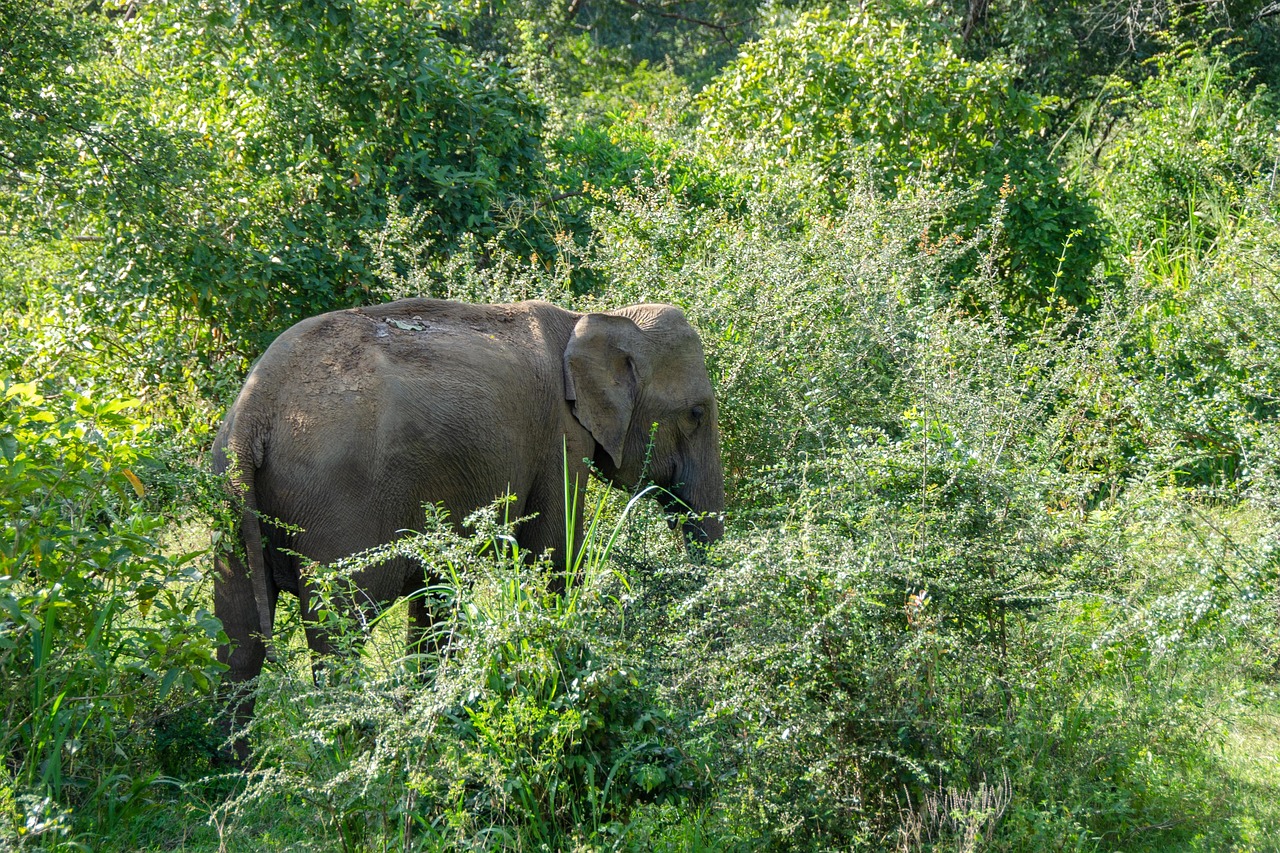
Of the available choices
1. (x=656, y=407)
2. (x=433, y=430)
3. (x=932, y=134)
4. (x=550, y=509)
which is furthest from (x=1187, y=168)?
(x=433, y=430)

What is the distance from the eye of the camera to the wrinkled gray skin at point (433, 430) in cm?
576

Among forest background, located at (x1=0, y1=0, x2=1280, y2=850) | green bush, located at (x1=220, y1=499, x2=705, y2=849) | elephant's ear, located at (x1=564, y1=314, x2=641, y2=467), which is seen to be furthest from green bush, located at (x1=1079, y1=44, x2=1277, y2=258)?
green bush, located at (x1=220, y1=499, x2=705, y2=849)

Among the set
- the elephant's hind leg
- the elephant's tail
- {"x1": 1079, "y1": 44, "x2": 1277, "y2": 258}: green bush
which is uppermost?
{"x1": 1079, "y1": 44, "x2": 1277, "y2": 258}: green bush

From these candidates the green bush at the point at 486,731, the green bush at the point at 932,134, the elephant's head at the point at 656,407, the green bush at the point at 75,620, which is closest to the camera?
the green bush at the point at 486,731

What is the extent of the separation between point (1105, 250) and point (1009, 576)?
8.51 meters

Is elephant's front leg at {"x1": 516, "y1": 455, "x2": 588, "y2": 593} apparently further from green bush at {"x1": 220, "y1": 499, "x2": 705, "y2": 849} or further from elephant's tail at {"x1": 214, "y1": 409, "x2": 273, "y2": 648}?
green bush at {"x1": 220, "y1": 499, "x2": 705, "y2": 849}

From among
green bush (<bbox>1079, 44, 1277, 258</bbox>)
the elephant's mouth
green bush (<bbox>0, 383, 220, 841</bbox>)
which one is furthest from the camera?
green bush (<bbox>1079, 44, 1277, 258</bbox>)

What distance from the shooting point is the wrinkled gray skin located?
5758 millimetres

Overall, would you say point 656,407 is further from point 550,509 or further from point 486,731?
point 486,731

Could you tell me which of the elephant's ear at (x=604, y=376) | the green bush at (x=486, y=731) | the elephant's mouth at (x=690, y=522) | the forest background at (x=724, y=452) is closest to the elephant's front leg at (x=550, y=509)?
the elephant's ear at (x=604, y=376)

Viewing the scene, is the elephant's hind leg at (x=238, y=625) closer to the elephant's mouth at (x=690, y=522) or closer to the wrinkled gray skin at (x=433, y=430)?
the wrinkled gray skin at (x=433, y=430)

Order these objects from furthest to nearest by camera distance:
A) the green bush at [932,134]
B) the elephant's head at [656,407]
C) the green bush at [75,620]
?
the green bush at [932,134] < the elephant's head at [656,407] < the green bush at [75,620]

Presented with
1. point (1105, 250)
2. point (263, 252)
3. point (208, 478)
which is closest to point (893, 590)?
point (208, 478)

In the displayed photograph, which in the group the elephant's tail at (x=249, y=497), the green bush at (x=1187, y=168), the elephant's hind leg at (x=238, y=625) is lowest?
the elephant's hind leg at (x=238, y=625)
